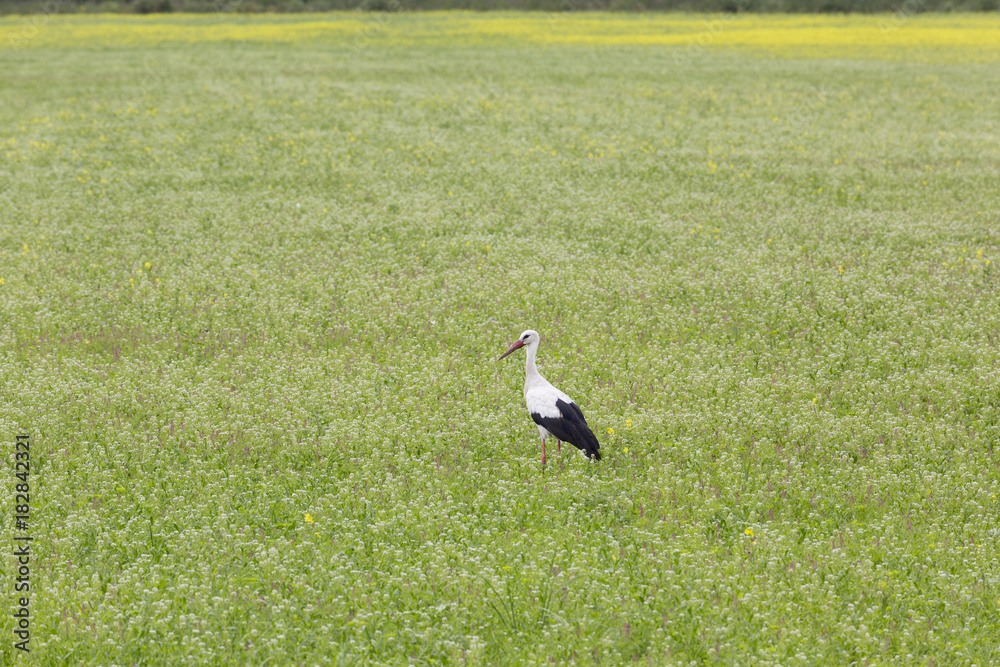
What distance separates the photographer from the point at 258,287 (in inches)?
731

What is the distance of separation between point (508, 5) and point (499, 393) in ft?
250

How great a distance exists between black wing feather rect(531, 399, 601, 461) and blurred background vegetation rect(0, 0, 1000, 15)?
75.5m

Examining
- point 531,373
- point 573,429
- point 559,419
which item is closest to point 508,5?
point 531,373

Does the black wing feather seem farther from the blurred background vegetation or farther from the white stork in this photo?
the blurred background vegetation

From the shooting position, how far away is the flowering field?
8.90m

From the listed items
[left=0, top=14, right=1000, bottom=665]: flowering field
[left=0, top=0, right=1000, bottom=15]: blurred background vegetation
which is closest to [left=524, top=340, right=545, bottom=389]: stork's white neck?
[left=0, top=14, right=1000, bottom=665]: flowering field

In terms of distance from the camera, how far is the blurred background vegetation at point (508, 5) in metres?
80.7

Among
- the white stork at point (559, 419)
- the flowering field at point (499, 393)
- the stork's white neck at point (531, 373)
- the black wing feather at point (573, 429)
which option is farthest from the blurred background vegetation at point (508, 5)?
the black wing feather at point (573, 429)

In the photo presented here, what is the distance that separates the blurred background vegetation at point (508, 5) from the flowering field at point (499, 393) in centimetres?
5070

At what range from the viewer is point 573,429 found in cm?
1129

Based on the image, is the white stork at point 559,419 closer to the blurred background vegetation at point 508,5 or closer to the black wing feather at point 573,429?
the black wing feather at point 573,429

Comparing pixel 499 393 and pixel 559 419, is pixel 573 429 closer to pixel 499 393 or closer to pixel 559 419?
pixel 559 419

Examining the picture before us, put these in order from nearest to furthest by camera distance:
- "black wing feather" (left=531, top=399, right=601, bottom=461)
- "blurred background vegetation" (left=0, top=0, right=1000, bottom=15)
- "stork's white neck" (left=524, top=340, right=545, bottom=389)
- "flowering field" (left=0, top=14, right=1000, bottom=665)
Result: "flowering field" (left=0, top=14, right=1000, bottom=665) < "black wing feather" (left=531, top=399, right=601, bottom=461) < "stork's white neck" (left=524, top=340, right=545, bottom=389) < "blurred background vegetation" (left=0, top=0, right=1000, bottom=15)

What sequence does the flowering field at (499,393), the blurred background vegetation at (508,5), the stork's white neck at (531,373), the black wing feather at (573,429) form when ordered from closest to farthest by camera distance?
the flowering field at (499,393)
the black wing feather at (573,429)
the stork's white neck at (531,373)
the blurred background vegetation at (508,5)
